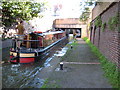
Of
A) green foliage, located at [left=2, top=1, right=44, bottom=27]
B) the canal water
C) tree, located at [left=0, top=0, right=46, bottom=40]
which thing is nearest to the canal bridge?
tree, located at [left=0, top=0, right=46, bottom=40]

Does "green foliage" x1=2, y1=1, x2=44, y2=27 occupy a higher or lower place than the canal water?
higher

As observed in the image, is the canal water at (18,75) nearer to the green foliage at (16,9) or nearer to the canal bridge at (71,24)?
the green foliage at (16,9)

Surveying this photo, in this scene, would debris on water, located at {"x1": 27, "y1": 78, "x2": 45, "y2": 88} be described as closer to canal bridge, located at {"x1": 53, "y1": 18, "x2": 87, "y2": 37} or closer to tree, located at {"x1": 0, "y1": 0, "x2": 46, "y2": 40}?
tree, located at {"x1": 0, "y1": 0, "x2": 46, "y2": 40}

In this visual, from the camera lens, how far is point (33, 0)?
560 inches

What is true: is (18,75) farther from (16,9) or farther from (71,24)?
(71,24)

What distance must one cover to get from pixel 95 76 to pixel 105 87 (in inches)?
42.6

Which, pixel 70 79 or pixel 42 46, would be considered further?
pixel 42 46

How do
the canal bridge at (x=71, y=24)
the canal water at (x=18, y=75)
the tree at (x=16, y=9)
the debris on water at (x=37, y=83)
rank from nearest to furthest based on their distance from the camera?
the debris on water at (x=37, y=83)
the canal water at (x=18, y=75)
the tree at (x=16, y=9)
the canal bridge at (x=71, y=24)

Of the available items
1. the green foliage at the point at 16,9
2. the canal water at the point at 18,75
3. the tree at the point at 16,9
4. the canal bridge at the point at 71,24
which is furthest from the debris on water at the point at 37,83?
the canal bridge at the point at 71,24

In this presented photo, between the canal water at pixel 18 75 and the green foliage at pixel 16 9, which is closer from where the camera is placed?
the canal water at pixel 18 75

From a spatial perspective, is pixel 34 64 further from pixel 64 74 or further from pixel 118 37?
pixel 118 37

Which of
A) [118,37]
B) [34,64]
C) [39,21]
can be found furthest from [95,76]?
[39,21]

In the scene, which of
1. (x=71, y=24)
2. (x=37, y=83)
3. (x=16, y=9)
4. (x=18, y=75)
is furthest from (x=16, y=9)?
(x=71, y=24)

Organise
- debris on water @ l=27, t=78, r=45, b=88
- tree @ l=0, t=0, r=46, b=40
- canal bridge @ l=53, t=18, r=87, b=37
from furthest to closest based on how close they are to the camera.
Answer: canal bridge @ l=53, t=18, r=87, b=37, tree @ l=0, t=0, r=46, b=40, debris on water @ l=27, t=78, r=45, b=88
